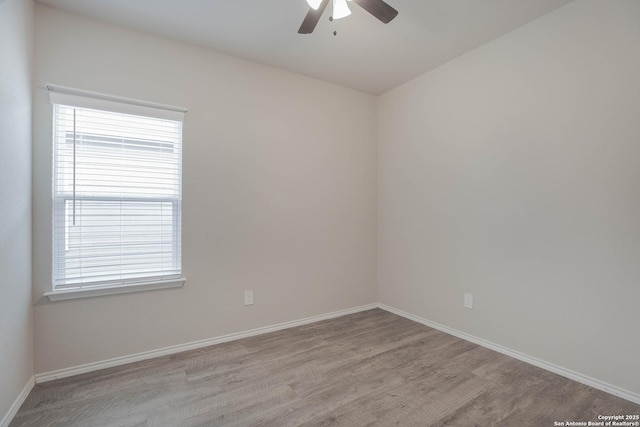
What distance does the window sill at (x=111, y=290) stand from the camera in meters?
2.08

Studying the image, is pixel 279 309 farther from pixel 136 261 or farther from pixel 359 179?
pixel 359 179

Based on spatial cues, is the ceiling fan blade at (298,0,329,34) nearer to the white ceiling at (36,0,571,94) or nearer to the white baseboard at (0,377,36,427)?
the white ceiling at (36,0,571,94)

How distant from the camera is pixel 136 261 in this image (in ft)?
7.72

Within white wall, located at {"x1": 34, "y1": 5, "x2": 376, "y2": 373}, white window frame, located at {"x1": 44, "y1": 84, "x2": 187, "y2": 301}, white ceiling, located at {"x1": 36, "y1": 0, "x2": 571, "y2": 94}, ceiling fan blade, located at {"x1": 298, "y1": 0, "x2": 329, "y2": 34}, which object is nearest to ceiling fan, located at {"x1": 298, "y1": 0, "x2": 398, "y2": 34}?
ceiling fan blade, located at {"x1": 298, "y1": 0, "x2": 329, "y2": 34}

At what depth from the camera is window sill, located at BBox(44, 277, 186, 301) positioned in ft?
6.83

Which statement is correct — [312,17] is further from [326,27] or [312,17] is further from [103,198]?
[103,198]

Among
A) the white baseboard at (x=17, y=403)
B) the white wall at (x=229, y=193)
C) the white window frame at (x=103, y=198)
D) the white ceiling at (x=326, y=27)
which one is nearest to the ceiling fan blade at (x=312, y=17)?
the white ceiling at (x=326, y=27)

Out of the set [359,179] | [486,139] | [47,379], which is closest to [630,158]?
[486,139]

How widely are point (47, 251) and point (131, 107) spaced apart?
118 cm

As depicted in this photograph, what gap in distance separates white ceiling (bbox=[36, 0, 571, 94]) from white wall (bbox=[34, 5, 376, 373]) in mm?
174

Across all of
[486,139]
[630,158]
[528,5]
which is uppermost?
[528,5]

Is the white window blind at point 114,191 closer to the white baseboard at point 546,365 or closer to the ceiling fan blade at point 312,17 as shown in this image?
the ceiling fan blade at point 312,17

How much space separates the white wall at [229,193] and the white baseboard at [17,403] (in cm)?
11

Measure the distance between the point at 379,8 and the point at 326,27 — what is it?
752mm
